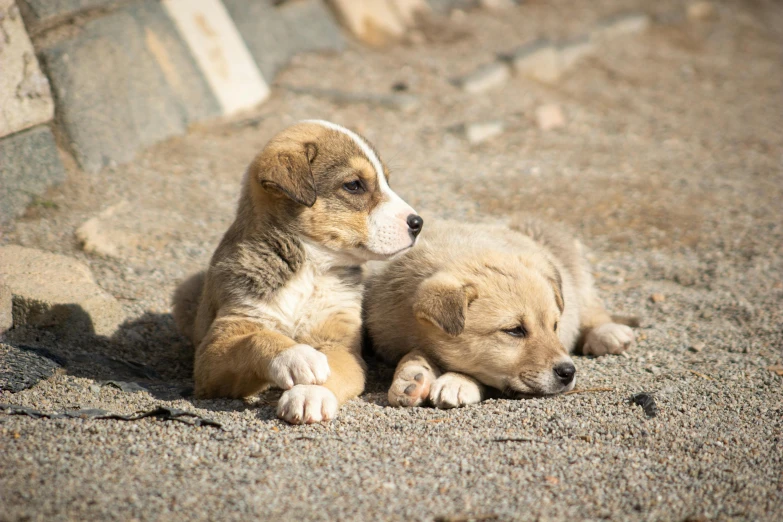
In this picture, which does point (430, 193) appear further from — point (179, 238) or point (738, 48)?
point (738, 48)

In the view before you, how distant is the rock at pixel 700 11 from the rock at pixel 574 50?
4.28m

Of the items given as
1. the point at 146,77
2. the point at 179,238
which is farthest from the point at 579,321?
the point at 146,77

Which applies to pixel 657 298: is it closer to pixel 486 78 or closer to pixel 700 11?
pixel 486 78

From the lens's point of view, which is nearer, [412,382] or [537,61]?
[412,382]

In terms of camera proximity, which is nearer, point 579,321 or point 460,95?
point 579,321

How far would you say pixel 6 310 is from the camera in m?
5.21

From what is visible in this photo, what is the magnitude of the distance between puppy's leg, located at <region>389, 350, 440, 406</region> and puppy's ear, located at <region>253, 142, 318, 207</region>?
1140 millimetres

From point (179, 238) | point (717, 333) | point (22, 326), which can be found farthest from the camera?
point (179, 238)

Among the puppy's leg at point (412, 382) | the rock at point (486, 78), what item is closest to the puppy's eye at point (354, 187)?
the puppy's leg at point (412, 382)

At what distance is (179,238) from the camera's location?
6.93 metres

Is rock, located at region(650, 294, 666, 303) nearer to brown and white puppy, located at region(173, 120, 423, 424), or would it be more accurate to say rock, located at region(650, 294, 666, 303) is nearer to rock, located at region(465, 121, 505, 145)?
brown and white puppy, located at region(173, 120, 423, 424)

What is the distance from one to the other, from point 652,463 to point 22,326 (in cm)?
406

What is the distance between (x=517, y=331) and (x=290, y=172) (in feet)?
5.52

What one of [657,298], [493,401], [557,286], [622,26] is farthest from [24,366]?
[622,26]
